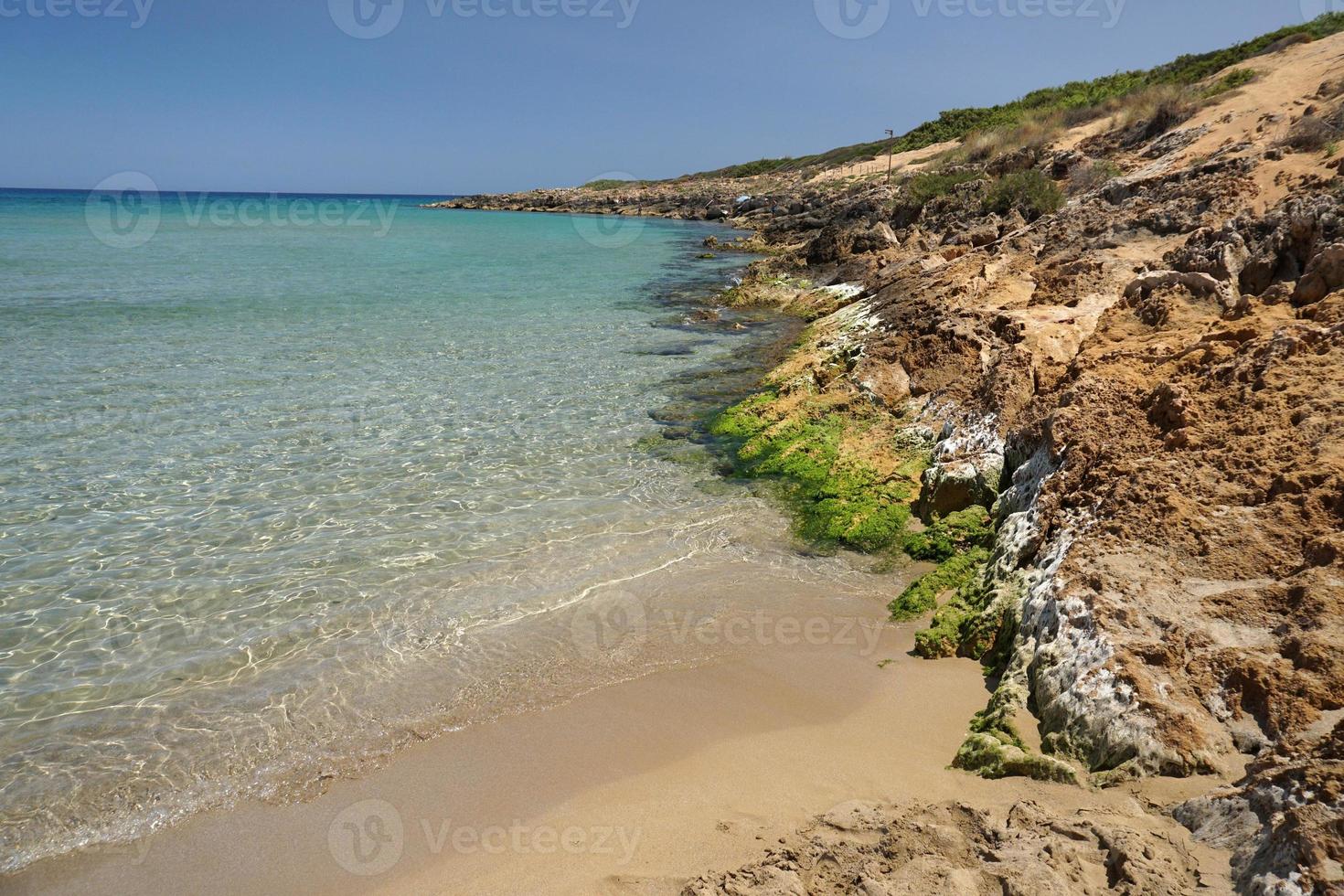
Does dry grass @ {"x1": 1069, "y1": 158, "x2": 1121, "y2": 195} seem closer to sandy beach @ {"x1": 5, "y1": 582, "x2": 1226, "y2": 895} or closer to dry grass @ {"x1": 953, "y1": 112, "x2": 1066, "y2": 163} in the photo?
dry grass @ {"x1": 953, "y1": 112, "x2": 1066, "y2": 163}

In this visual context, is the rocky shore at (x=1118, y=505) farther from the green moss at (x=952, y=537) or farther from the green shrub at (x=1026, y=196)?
the green shrub at (x=1026, y=196)

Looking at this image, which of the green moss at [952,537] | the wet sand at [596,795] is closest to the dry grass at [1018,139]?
the green moss at [952,537]

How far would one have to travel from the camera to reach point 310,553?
7.43 m

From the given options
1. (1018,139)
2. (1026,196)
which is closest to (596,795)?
(1026,196)

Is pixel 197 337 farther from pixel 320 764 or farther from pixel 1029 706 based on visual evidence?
pixel 1029 706

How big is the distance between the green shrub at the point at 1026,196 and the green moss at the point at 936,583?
1486 cm

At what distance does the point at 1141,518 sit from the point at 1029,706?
1489 millimetres

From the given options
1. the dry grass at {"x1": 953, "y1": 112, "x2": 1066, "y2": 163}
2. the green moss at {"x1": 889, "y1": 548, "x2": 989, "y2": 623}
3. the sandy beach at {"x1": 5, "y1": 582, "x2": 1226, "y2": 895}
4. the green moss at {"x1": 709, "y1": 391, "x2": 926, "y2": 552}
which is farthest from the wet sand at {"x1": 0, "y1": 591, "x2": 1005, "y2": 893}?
the dry grass at {"x1": 953, "y1": 112, "x2": 1066, "y2": 163}

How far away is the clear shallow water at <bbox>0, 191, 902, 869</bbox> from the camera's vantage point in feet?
16.6

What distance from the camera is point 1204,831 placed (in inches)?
126

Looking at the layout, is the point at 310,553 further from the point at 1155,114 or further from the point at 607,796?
the point at 1155,114

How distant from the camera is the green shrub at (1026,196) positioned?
754 inches

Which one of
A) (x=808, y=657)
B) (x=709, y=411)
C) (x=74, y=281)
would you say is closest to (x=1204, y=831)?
(x=808, y=657)

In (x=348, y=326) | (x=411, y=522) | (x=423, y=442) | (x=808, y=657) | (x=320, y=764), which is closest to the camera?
(x=320, y=764)
